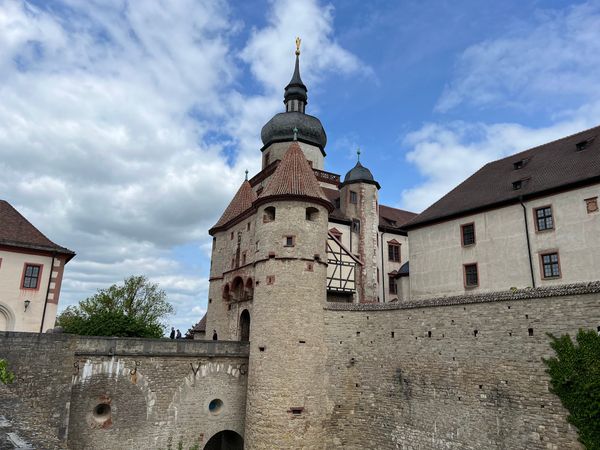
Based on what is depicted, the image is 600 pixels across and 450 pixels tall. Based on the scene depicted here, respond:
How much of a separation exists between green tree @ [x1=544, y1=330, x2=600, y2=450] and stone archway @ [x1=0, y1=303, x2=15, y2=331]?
23158 mm

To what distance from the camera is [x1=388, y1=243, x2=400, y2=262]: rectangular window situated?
33344 mm

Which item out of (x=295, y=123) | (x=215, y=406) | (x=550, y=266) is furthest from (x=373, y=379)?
(x=295, y=123)

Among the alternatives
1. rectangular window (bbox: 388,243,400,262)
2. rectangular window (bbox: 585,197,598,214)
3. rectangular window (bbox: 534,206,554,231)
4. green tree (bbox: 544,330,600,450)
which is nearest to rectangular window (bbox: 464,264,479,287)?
rectangular window (bbox: 534,206,554,231)

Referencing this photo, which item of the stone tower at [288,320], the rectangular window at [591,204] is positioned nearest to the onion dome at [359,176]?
the stone tower at [288,320]

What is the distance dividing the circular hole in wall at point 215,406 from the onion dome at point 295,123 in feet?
60.6

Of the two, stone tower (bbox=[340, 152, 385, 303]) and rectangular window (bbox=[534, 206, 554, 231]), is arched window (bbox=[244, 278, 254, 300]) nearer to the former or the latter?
stone tower (bbox=[340, 152, 385, 303])

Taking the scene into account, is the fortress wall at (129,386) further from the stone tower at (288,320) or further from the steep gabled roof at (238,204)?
the steep gabled roof at (238,204)

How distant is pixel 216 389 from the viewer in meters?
20.5

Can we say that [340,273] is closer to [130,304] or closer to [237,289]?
[237,289]

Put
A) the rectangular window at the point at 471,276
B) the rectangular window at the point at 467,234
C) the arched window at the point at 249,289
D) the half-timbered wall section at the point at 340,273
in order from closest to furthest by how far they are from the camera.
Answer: the rectangular window at the point at 471,276, the rectangular window at the point at 467,234, the arched window at the point at 249,289, the half-timbered wall section at the point at 340,273

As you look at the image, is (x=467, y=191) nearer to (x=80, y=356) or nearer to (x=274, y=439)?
(x=274, y=439)

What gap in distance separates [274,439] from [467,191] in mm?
16352

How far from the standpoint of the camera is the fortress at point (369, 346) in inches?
605

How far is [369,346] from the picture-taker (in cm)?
2006
